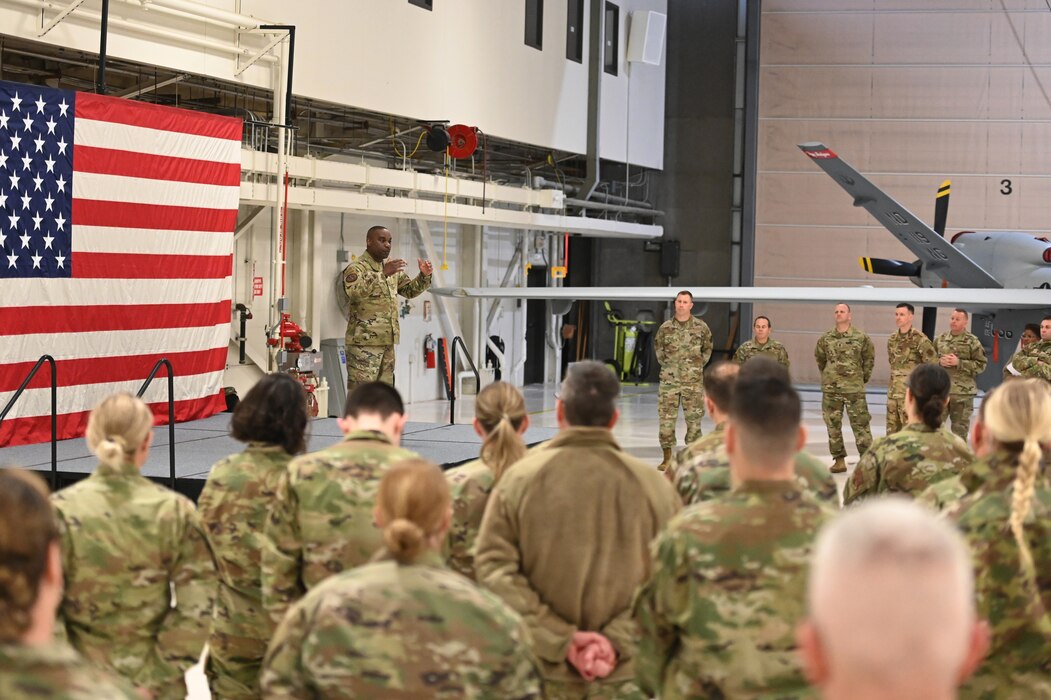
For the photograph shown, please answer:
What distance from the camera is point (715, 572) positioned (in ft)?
8.52

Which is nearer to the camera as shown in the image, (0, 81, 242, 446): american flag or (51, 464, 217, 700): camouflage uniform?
(51, 464, 217, 700): camouflage uniform

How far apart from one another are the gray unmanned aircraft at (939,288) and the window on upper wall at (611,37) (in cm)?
493

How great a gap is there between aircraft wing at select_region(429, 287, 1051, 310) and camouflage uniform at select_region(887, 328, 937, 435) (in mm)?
1716

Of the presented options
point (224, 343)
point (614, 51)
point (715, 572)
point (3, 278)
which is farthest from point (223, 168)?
point (614, 51)

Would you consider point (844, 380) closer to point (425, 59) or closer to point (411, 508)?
point (425, 59)

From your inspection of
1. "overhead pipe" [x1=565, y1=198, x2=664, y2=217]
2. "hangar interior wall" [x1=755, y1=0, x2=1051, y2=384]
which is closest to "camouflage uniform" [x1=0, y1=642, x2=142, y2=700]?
"overhead pipe" [x1=565, y1=198, x2=664, y2=217]

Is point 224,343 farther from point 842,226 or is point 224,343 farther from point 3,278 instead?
point 842,226

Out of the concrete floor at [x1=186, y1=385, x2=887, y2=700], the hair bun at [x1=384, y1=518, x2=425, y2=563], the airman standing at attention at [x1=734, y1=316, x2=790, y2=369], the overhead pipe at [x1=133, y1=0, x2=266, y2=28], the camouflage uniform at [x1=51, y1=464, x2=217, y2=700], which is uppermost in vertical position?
the overhead pipe at [x1=133, y1=0, x2=266, y2=28]

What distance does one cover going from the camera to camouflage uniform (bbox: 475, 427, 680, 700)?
3.30m

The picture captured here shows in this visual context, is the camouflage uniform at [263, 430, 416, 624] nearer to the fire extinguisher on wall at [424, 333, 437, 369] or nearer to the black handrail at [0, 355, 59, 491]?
the black handrail at [0, 355, 59, 491]

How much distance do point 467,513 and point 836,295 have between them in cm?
1171

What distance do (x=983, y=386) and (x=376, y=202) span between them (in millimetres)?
7881

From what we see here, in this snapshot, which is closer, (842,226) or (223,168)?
(223,168)

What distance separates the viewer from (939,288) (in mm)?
16266
